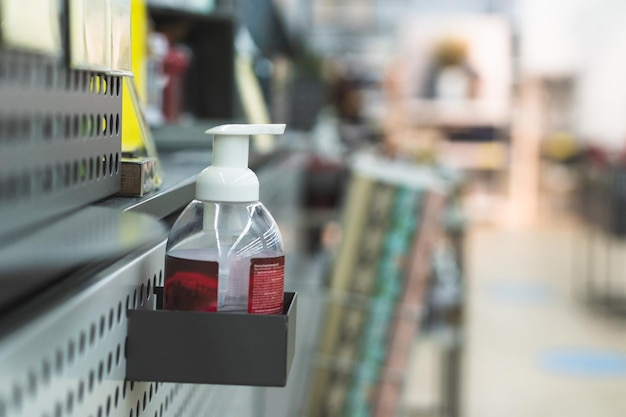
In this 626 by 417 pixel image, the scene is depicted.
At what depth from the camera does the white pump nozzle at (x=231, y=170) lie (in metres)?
0.79

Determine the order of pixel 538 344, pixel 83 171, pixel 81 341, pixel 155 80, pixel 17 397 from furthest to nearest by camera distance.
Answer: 1. pixel 538 344
2. pixel 155 80
3. pixel 83 171
4. pixel 81 341
5. pixel 17 397

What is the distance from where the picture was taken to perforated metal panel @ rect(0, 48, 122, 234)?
0.56 meters

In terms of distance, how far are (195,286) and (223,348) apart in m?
0.07

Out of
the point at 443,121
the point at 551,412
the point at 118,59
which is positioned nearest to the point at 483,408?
the point at 551,412

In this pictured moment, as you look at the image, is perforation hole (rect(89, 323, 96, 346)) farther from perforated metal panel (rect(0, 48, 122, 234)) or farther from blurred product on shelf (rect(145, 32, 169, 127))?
blurred product on shelf (rect(145, 32, 169, 127))

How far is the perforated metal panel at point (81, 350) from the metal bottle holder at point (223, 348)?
0.04 m

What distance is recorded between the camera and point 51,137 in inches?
25.6

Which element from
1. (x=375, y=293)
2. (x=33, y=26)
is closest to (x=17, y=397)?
(x=33, y=26)

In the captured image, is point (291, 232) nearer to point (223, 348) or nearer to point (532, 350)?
point (223, 348)

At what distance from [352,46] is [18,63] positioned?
41.5 feet

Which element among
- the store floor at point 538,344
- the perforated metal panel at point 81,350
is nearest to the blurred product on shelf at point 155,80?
the perforated metal panel at point 81,350

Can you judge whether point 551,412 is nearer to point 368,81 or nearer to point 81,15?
point 81,15

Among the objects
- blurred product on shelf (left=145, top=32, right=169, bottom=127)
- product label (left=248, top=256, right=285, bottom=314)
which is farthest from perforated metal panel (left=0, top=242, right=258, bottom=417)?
blurred product on shelf (left=145, top=32, right=169, bottom=127)

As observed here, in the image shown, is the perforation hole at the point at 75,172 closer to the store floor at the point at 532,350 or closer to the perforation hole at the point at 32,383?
the perforation hole at the point at 32,383
